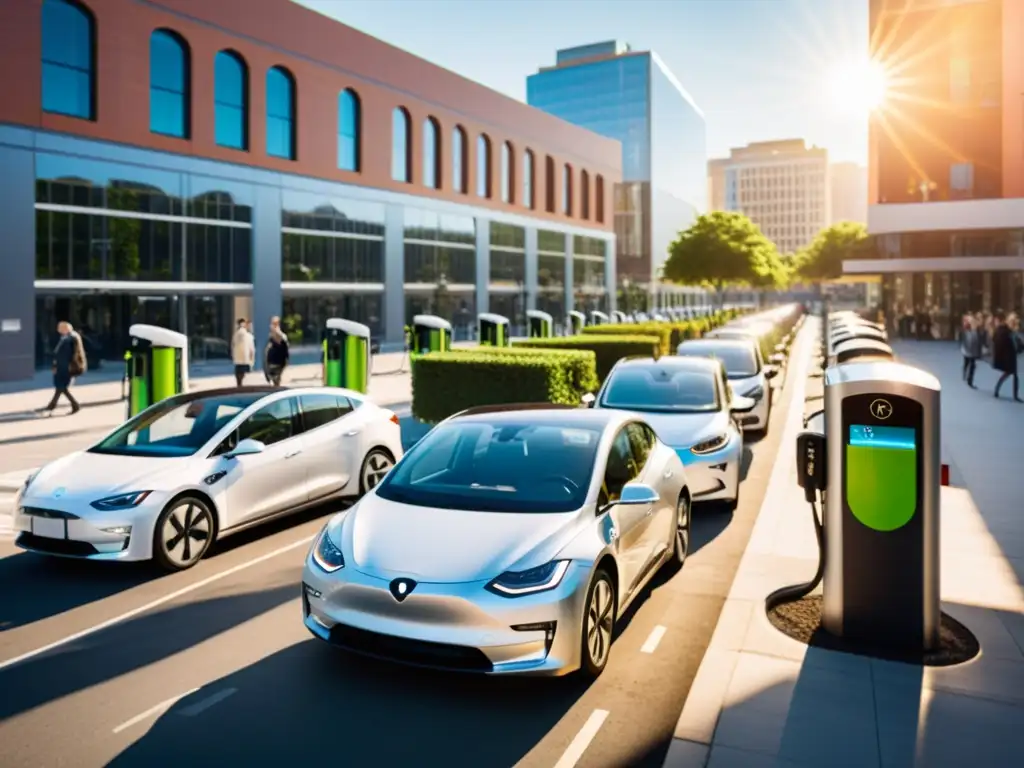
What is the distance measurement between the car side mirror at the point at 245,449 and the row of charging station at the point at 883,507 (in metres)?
4.63

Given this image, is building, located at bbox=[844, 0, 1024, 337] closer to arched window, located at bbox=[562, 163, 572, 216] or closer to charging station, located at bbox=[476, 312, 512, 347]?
arched window, located at bbox=[562, 163, 572, 216]

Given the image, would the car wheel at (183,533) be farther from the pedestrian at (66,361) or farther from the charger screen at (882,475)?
the pedestrian at (66,361)

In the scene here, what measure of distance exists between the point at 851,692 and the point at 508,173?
51.7 metres

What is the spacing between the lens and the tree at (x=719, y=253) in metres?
56.2

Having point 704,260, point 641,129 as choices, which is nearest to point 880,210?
point 704,260

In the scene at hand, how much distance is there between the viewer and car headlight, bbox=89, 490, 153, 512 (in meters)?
7.24

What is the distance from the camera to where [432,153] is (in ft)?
154

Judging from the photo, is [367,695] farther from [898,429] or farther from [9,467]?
[9,467]

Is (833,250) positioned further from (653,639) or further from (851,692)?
(851,692)

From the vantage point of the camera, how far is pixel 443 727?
4.75 meters

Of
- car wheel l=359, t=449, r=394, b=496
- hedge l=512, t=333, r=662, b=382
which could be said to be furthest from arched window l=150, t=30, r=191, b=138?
car wheel l=359, t=449, r=394, b=496

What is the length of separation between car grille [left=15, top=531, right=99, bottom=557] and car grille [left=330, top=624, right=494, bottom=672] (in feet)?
10.4

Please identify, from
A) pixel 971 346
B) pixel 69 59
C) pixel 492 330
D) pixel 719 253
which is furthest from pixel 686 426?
pixel 719 253

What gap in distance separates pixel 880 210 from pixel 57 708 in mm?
48236
